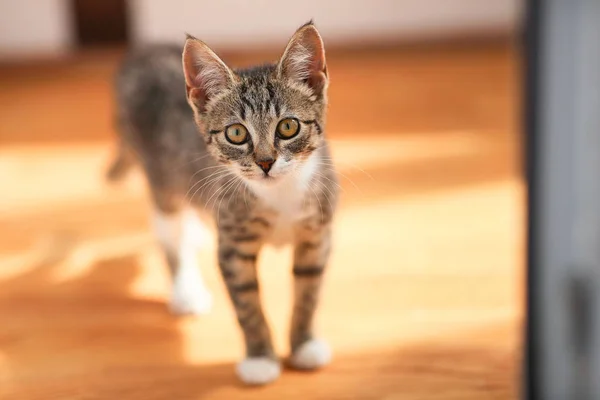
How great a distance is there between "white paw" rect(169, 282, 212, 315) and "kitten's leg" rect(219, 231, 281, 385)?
0.25 metres

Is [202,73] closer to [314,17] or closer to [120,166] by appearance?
[120,166]

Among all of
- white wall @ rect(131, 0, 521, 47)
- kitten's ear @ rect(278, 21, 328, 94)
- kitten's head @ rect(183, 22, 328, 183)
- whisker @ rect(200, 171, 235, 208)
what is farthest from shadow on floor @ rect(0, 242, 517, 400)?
white wall @ rect(131, 0, 521, 47)

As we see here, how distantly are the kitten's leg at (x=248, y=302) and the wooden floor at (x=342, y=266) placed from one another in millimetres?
35

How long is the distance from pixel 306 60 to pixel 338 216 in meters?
0.82

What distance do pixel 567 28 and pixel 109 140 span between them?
6.22 feet

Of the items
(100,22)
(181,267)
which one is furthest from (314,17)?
(181,267)

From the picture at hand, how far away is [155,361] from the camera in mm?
1541

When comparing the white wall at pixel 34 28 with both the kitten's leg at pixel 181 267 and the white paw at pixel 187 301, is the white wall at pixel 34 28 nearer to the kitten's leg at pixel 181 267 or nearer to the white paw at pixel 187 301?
the kitten's leg at pixel 181 267

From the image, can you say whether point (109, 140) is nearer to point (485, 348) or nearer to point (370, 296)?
point (370, 296)

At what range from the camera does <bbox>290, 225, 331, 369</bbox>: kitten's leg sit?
1.43 metres

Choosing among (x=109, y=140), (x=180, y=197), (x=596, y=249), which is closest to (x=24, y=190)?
(x=109, y=140)

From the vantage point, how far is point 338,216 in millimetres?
2014

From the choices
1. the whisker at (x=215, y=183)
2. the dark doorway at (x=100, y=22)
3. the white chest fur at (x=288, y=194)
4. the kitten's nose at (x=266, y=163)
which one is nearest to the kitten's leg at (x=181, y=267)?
the whisker at (x=215, y=183)

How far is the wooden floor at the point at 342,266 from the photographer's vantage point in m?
1.49
